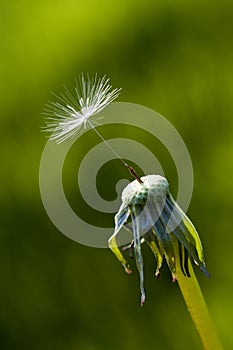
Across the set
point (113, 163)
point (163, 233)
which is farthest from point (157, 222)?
point (113, 163)

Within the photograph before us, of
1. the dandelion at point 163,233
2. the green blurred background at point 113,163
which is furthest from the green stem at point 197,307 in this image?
the green blurred background at point 113,163

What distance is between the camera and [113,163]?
674 millimetres

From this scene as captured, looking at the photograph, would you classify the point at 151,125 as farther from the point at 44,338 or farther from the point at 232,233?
the point at 44,338

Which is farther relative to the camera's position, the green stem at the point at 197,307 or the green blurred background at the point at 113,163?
the green blurred background at the point at 113,163

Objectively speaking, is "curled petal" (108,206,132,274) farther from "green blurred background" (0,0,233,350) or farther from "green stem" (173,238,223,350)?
"green blurred background" (0,0,233,350)

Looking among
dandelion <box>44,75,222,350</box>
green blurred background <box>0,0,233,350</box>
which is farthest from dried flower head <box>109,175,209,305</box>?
green blurred background <box>0,0,233,350</box>

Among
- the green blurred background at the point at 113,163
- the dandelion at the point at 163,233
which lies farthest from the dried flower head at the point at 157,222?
the green blurred background at the point at 113,163

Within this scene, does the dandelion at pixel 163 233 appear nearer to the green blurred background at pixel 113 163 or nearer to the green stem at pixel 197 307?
the green stem at pixel 197 307

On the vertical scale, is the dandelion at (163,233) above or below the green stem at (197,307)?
above

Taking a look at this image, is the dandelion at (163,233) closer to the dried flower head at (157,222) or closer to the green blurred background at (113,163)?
the dried flower head at (157,222)

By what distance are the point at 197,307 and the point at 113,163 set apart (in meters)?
0.40

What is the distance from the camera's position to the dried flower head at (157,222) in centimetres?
26

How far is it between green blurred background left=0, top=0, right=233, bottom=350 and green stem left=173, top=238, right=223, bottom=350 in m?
0.36

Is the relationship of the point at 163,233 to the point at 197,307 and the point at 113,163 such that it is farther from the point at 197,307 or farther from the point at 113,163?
the point at 113,163
